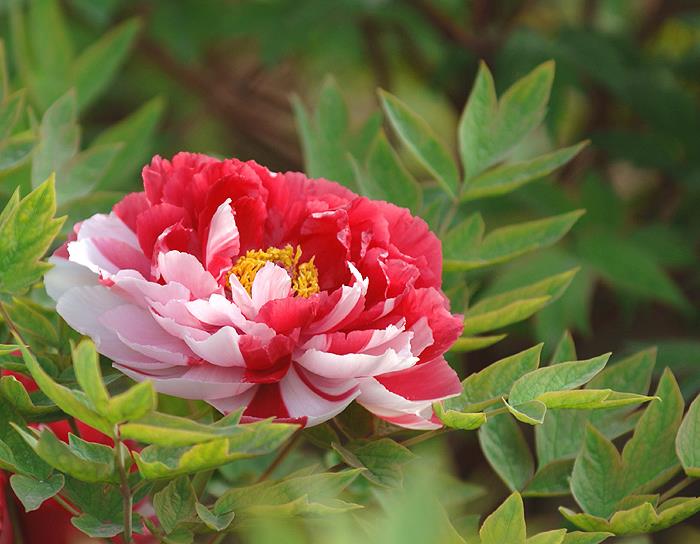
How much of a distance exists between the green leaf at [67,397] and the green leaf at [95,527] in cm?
5

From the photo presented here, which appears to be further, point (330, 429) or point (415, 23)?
point (415, 23)

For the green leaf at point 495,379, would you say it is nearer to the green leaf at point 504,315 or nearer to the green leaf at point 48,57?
the green leaf at point 504,315

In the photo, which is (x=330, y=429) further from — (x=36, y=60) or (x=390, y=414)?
(x=36, y=60)

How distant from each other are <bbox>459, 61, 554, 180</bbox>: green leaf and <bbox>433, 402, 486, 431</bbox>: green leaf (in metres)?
0.20

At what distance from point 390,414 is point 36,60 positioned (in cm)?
51

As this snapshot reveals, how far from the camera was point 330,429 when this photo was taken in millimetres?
419

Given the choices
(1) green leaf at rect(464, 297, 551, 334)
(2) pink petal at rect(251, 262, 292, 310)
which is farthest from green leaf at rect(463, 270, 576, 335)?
(2) pink petal at rect(251, 262, 292, 310)

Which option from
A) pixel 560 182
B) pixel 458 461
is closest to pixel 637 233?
pixel 560 182

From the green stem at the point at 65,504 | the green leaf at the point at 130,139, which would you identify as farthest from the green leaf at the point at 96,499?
the green leaf at the point at 130,139

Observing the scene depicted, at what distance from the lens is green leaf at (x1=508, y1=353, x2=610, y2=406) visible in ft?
1.28

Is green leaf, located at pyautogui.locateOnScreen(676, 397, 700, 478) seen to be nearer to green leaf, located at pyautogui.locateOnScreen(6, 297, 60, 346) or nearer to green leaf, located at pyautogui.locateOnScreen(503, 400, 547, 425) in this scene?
green leaf, located at pyautogui.locateOnScreen(503, 400, 547, 425)

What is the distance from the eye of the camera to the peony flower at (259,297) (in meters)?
0.38

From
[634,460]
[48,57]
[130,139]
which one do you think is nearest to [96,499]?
[634,460]

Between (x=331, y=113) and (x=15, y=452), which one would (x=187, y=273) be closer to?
(x=15, y=452)
